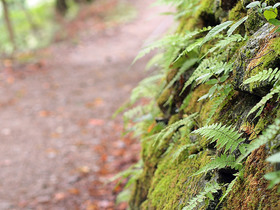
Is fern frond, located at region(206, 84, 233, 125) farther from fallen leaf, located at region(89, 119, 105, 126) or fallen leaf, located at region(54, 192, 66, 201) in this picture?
fallen leaf, located at region(89, 119, 105, 126)

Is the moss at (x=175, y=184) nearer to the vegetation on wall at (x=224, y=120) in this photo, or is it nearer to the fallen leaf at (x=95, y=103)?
the vegetation on wall at (x=224, y=120)

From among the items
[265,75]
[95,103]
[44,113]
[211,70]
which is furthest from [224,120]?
[44,113]

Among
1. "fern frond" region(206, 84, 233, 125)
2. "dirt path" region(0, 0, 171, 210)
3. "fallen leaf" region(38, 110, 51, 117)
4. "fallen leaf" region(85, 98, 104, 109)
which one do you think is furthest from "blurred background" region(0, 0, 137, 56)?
"fern frond" region(206, 84, 233, 125)

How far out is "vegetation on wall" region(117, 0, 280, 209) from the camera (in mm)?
1609

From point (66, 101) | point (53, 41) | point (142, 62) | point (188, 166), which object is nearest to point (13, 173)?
point (66, 101)

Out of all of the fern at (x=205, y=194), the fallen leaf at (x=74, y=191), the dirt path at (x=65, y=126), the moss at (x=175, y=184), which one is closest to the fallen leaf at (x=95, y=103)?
the dirt path at (x=65, y=126)

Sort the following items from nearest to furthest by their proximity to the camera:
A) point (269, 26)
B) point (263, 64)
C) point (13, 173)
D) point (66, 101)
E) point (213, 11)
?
point (263, 64)
point (269, 26)
point (213, 11)
point (13, 173)
point (66, 101)

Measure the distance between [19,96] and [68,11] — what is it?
12.2 metres

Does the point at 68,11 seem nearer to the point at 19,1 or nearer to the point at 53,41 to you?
the point at 19,1

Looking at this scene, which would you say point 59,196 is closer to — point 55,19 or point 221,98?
point 221,98

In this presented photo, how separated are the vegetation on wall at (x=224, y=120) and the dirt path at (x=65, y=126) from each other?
127 cm

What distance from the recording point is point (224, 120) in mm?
2094

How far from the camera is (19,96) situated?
31.6ft

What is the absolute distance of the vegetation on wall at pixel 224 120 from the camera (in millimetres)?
1609
